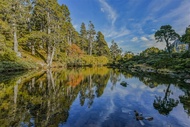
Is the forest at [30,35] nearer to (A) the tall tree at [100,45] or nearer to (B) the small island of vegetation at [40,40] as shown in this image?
(B) the small island of vegetation at [40,40]

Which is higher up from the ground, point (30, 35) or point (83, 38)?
point (83, 38)

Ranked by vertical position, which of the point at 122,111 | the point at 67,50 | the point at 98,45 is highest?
the point at 98,45

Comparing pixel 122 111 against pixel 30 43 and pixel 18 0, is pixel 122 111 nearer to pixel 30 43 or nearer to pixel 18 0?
pixel 18 0

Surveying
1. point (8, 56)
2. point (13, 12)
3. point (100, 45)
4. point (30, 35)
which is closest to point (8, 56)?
point (8, 56)

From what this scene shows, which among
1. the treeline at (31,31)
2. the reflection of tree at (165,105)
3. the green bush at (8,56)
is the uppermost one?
the treeline at (31,31)

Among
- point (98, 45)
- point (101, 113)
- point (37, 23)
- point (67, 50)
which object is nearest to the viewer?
point (101, 113)

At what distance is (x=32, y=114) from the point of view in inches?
267

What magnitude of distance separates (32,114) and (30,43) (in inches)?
1412

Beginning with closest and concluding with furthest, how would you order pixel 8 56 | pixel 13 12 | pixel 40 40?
pixel 8 56, pixel 13 12, pixel 40 40

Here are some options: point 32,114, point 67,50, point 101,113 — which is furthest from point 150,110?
point 67,50

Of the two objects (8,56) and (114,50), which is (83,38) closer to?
(114,50)

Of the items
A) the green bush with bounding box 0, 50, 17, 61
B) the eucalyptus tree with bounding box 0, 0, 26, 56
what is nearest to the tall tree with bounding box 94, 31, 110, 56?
the eucalyptus tree with bounding box 0, 0, 26, 56

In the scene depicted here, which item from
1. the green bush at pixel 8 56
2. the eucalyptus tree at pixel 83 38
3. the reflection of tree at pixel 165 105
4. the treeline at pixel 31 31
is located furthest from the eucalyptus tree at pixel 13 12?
the eucalyptus tree at pixel 83 38

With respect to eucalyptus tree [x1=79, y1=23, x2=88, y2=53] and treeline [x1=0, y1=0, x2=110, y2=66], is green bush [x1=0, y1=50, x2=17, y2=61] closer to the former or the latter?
treeline [x1=0, y1=0, x2=110, y2=66]
